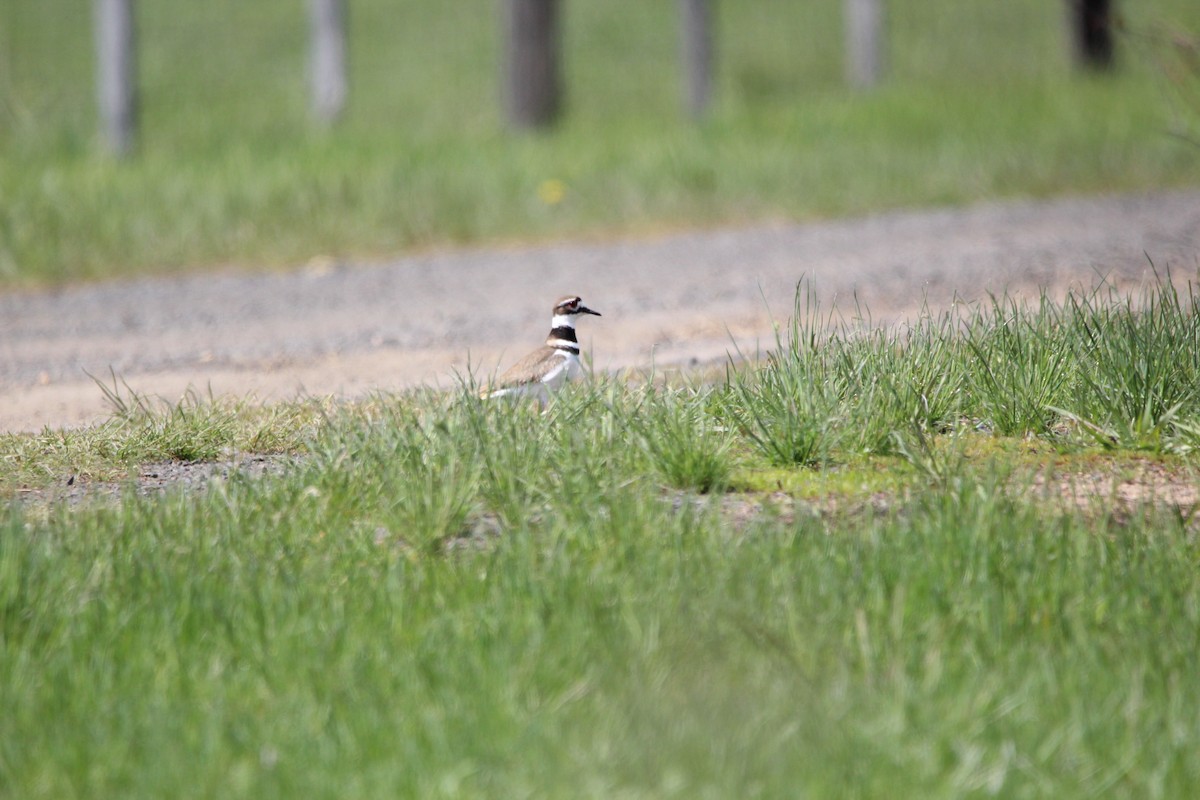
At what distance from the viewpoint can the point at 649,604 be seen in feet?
11.1

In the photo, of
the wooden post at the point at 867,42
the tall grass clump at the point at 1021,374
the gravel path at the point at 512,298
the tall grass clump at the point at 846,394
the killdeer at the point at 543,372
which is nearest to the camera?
the tall grass clump at the point at 846,394

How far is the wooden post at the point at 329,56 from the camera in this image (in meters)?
14.1

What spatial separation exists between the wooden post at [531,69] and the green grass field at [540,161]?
1.14ft

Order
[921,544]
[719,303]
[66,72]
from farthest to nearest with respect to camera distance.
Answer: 1. [66,72]
2. [719,303]
3. [921,544]

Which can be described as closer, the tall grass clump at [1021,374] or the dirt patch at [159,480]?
the dirt patch at [159,480]

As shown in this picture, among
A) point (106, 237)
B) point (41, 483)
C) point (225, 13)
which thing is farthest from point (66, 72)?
point (41, 483)

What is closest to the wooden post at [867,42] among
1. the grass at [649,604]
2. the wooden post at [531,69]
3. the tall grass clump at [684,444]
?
the wooden post at [531,69]

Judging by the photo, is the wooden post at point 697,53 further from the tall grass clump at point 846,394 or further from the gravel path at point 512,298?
the tall grass clump at point 846,394

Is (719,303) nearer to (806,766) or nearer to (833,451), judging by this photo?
(833,451)

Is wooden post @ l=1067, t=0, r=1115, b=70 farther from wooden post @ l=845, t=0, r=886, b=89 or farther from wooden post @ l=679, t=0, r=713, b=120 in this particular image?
wooden post @ l=679, t=0, r=713, b=120

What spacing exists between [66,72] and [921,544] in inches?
795

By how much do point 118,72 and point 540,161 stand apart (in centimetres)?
375

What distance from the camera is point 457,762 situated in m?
2.75

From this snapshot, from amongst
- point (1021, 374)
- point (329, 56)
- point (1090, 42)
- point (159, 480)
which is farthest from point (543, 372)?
point (1090, 42)
